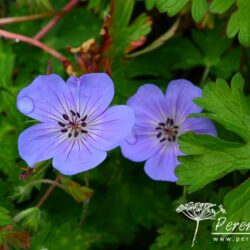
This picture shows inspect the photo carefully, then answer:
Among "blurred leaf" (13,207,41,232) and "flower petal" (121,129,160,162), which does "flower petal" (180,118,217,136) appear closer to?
"flower petal" (121,129,160,162)

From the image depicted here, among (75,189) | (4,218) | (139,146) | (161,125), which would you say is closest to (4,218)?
(4,218)

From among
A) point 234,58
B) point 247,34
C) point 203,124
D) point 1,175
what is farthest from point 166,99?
point 1,175

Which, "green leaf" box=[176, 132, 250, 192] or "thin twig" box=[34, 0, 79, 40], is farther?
"thin twig" box=[34, 0, 79, 40]

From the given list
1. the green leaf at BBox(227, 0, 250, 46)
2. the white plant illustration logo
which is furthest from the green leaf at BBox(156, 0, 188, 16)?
the white plant illustration logo

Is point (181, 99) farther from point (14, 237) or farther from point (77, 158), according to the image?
point (14, 237)

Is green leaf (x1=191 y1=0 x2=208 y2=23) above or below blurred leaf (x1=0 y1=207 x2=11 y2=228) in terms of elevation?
above

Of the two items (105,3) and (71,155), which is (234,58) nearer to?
(105,3)

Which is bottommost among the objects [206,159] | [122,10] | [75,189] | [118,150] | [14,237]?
[14,237]
